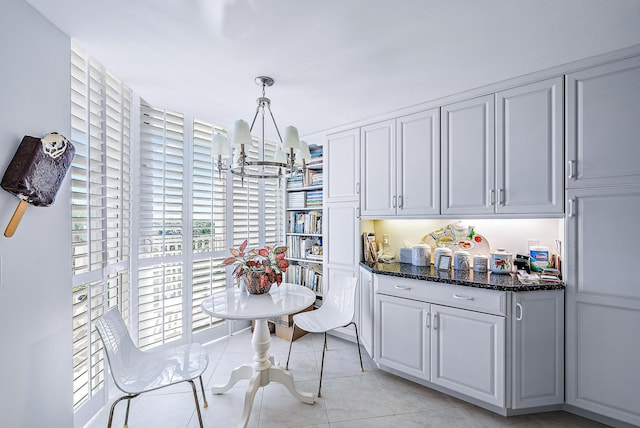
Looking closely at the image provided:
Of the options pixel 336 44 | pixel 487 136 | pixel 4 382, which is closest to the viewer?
pixel 4 382

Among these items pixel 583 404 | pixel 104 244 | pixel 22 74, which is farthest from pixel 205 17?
pixel 583 404

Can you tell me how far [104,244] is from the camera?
196 cm

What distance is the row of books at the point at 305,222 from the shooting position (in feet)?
11.1

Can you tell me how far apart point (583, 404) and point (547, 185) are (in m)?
1.45

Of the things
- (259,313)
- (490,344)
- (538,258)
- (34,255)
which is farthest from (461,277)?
(34,255)

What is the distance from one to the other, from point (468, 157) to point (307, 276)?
2158 mm

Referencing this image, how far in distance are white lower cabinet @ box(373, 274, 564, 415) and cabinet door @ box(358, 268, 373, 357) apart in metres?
0.40

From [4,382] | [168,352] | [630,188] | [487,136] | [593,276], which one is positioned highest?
[487,136]

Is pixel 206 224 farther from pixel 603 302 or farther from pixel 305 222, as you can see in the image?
pixel 603 302

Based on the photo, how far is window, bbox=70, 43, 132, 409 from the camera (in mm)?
1696

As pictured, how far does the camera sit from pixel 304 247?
3502mm

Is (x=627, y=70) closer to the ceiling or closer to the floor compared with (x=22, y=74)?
closer to the ceiling

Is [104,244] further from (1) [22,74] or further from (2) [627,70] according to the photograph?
(2) [627,70]

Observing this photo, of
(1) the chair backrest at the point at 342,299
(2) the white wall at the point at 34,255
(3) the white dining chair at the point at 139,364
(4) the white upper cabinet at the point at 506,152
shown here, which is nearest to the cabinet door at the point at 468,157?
(4) the white upper cabinet at the point at 506,152
